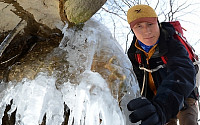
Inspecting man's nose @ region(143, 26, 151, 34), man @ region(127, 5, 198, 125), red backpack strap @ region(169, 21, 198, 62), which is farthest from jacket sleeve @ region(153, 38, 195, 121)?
man's nose @ region(143, 26, 151, 34)

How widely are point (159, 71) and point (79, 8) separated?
0.88 m

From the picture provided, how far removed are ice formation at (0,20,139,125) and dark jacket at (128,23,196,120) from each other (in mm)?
272

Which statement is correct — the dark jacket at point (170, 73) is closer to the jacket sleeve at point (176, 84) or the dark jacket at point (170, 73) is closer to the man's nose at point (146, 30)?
the jacket sleeve at point (176, 84)

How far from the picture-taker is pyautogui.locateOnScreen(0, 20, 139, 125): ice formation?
1477mm

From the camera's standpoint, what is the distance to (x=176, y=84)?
1327mm

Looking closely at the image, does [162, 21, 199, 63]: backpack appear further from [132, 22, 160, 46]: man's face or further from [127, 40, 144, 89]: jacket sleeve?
[127, 40, 144, 89]: jacket sleeve

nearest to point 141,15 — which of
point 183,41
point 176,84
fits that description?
point 183,41

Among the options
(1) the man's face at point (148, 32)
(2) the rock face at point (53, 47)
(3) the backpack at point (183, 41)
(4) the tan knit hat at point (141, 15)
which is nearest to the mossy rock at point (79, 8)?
(2) the rock face at point (53, 47)

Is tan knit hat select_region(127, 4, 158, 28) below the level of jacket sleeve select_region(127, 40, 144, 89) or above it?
above

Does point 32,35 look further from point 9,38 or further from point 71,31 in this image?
point 71,31

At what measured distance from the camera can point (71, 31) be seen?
6.48 feet

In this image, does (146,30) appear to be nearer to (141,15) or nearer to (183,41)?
(141,15)

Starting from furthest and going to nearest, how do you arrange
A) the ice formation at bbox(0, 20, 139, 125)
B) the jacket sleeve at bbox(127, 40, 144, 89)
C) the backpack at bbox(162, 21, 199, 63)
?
the jacket sleeve at bbox(127, 40, 144, 89), the backpack at bbox(162, 21, 199, 63), the ice formation at bbox(0, 20, 139, 125)

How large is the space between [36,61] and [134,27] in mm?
882
